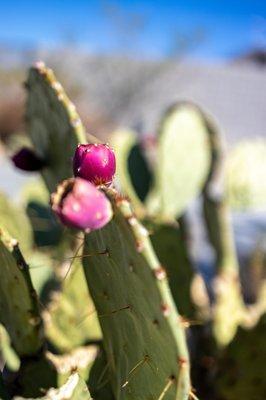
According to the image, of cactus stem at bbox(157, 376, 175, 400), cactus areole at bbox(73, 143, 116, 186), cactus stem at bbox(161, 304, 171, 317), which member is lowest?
cactus stem at bbox(157, 376, 175, 400)

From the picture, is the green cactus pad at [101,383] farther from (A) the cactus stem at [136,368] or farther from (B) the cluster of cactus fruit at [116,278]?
(A) the cactus stem at [136,368]

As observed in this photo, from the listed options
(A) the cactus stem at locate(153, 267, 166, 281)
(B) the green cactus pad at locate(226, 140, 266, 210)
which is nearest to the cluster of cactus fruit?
(A) the cactus stem at locate(153, 267, 166, 281)

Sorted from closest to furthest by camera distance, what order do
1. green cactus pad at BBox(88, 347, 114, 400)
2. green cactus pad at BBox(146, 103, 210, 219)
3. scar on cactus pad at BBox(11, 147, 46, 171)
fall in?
green cactus pad at BBox(88, 347, 114, 400) → scar on cactus pad at BBox(11, 147, 46, 171) → green cactus pad at BBox(146, 103, 210, 219)

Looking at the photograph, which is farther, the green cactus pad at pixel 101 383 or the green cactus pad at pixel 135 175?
the green cactus pad at pixel 135 175

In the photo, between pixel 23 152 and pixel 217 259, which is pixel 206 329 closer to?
pixel 217 259

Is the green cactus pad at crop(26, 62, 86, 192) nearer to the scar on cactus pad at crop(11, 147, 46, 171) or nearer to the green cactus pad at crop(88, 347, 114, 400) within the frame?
the scar on cactus pad at crop(11, 147, 46, 171)

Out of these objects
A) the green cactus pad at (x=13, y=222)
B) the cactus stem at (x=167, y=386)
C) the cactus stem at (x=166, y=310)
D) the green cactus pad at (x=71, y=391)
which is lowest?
the cactus stem at (x=167, y=386)

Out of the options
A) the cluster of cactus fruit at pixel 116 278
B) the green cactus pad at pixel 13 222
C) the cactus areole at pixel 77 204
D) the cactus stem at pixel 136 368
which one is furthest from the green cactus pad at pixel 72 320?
the cactus areole at pixel 77 204

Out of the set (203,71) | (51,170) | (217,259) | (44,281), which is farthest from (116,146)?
(203,71)
